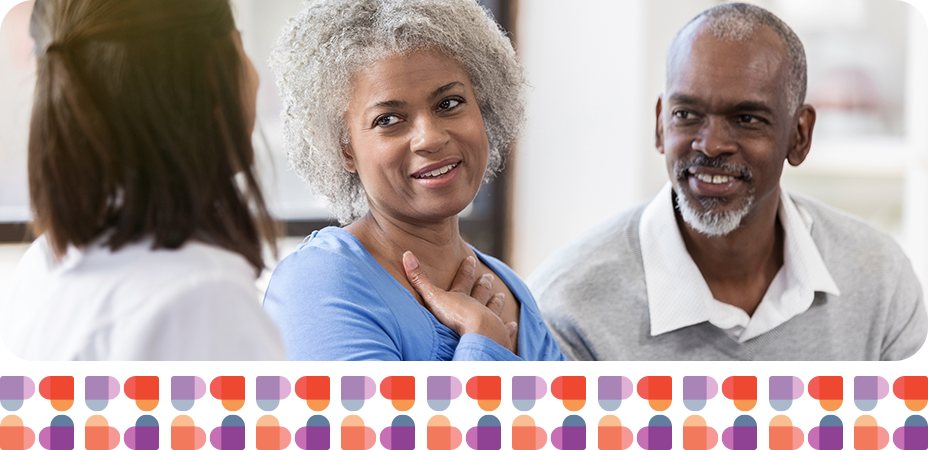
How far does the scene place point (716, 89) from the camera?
3.95 feet

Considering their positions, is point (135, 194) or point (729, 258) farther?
point (729, 258)

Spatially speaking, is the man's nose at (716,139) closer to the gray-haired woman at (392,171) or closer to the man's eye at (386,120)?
the gray-haired woman at (392,171)

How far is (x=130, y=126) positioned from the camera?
0.60 meters

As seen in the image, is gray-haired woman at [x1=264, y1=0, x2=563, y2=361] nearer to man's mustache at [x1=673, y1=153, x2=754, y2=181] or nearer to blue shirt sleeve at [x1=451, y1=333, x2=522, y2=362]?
blue shirt sleeve at [x1=451, y1=333, x2=522, y2=362]

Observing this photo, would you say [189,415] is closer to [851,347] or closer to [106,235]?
[106,235]

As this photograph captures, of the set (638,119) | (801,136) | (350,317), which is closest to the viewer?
(350,317)

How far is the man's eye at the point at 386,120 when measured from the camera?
93cm

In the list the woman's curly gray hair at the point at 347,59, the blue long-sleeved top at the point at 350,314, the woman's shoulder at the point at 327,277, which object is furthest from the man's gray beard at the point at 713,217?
the woman's shoulder at the point at 327,277

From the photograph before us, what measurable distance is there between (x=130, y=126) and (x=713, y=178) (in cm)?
94

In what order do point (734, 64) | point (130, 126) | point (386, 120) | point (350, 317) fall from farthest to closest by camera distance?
point (734, 64)
point (386, 120)
point (350, 317)
point (130, 126)

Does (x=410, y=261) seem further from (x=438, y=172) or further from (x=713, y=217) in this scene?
(x=713, y=217)

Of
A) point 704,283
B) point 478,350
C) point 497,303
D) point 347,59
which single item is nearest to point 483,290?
point 497,303

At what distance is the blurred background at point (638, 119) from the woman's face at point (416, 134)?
1412mm

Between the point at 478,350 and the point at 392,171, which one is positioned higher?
the point at 392,171
